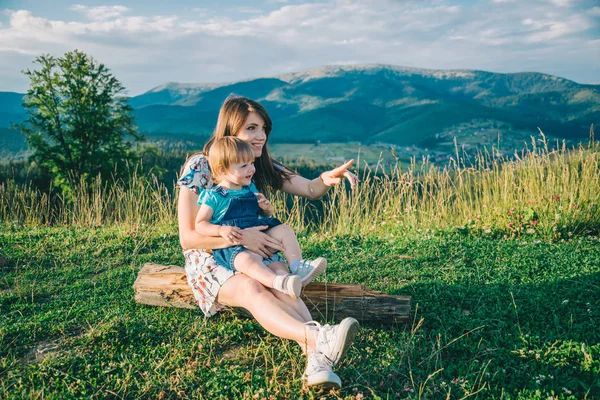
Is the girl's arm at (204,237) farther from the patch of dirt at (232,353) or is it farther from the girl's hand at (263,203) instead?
the patch of dirt at (232,353)

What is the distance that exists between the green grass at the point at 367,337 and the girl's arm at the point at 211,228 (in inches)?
27.9

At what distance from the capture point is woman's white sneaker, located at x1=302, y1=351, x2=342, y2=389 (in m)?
2.15

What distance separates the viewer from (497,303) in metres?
3.23

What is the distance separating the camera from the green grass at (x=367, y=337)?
2375 millimetres

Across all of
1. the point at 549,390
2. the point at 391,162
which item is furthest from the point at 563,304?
the point at 391,162

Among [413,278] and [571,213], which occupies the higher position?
[571,213]

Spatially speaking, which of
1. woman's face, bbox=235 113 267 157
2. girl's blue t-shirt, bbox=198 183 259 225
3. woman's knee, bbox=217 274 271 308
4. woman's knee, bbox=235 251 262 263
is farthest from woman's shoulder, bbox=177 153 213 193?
woman's knee, bbox=217 274 271 308

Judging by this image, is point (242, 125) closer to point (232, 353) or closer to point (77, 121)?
point (232, 353)

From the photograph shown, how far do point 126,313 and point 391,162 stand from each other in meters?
4.64

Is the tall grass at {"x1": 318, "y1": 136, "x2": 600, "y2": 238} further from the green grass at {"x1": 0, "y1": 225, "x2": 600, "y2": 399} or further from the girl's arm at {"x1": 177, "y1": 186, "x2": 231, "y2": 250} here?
the girl's arm at {"x1": 177, "y1": 186, "x2": 231, "y2": 250}

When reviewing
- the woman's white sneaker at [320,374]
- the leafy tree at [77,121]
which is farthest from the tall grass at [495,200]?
the leafy tree at [77,121]

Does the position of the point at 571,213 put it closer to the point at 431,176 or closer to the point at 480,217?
the point at 480,217

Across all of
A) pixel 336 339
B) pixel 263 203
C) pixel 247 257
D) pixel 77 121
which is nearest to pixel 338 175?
pixel 263 203

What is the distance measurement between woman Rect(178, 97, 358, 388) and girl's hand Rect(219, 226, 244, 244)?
0.14 ft
